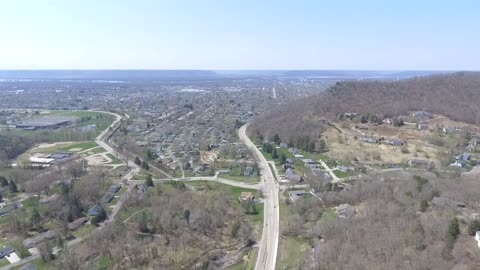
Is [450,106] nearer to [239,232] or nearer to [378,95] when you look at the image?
[378,95]

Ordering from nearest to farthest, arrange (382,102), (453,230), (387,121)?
(453,230), (387,121), (382,102)

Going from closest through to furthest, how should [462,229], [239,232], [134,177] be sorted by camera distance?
[462,229] → [239,232] → [134,177]

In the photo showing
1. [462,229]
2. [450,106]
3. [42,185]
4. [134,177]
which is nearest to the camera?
[462,229]

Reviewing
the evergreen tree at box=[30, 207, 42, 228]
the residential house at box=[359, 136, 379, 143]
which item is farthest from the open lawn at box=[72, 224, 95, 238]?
the residential house at box=[359, 136, 379, 143]

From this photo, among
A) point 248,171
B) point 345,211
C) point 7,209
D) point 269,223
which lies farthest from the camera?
point 248,171

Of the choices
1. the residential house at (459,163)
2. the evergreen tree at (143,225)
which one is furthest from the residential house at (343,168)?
the evergreen tree at (143,225)

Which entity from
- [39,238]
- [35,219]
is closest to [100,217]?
[39,238]

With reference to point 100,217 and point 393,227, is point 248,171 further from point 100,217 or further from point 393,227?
point 393,227

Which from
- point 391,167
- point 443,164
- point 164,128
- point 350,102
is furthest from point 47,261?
point 350,102
